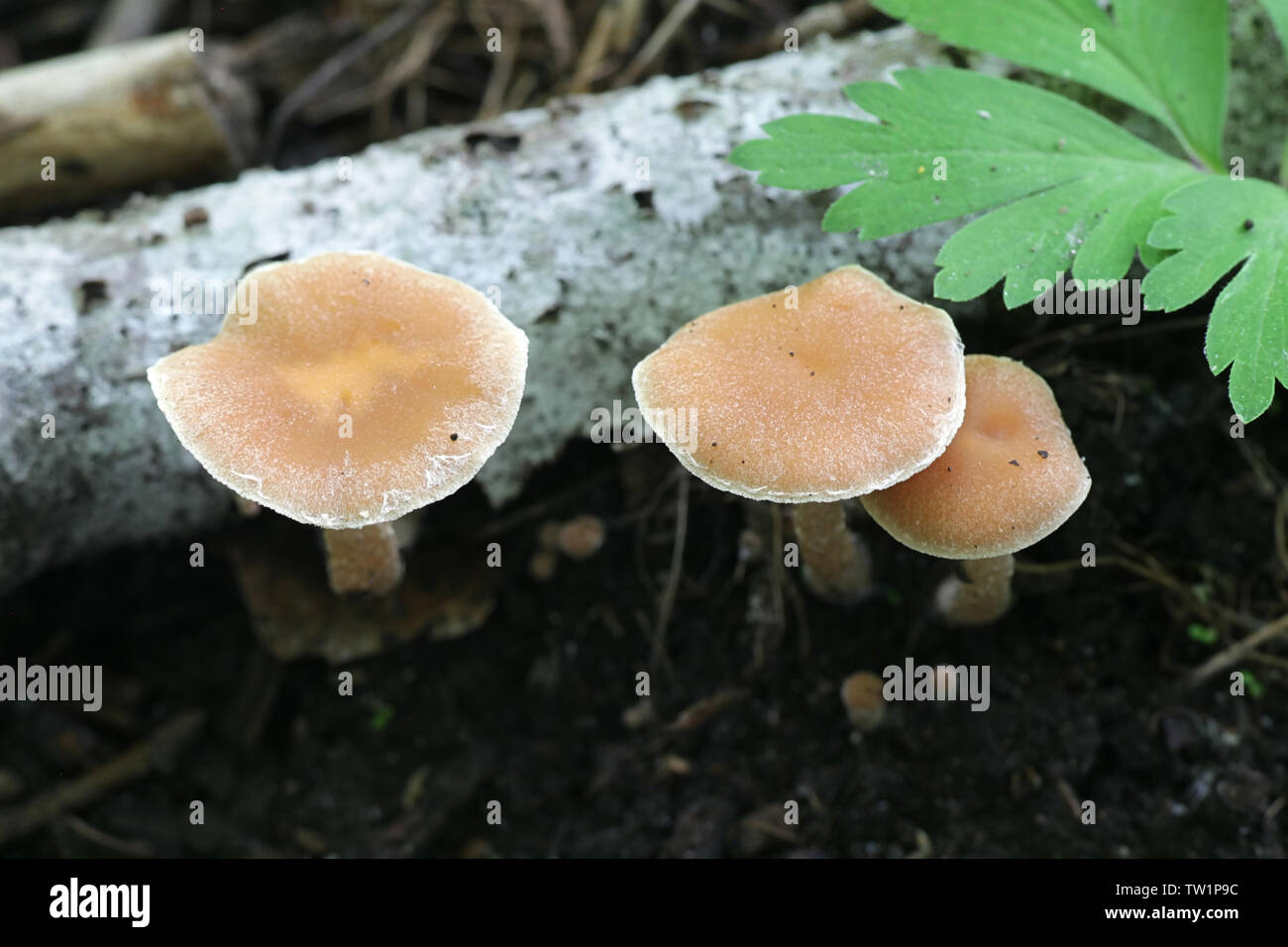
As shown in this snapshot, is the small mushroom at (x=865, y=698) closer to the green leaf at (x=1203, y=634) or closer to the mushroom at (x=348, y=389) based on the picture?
the green leaf at (x=1203, y=634)

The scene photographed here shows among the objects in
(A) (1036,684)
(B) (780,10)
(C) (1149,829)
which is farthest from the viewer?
(B) (780,10)

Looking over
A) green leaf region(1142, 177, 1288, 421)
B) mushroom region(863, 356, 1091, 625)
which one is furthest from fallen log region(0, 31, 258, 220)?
green leaf region(1142, 177, 1288, 421)

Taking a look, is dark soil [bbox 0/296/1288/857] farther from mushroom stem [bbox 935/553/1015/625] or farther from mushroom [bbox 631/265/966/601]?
mushroom [bbox 631/265/966/601]

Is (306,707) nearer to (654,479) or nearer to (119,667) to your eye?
(119,667)

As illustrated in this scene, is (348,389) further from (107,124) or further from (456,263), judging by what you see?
(107,124)

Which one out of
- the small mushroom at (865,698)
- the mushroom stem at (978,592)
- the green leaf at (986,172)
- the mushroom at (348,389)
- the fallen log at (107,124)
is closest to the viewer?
the mushroom at (348,389)

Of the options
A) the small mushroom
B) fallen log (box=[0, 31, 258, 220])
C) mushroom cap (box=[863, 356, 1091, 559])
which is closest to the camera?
mushroom cap (box=[863, 356, 1091, 559])

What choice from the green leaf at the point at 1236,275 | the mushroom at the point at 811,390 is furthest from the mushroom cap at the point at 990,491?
the green leaf at the point at 1236,275
